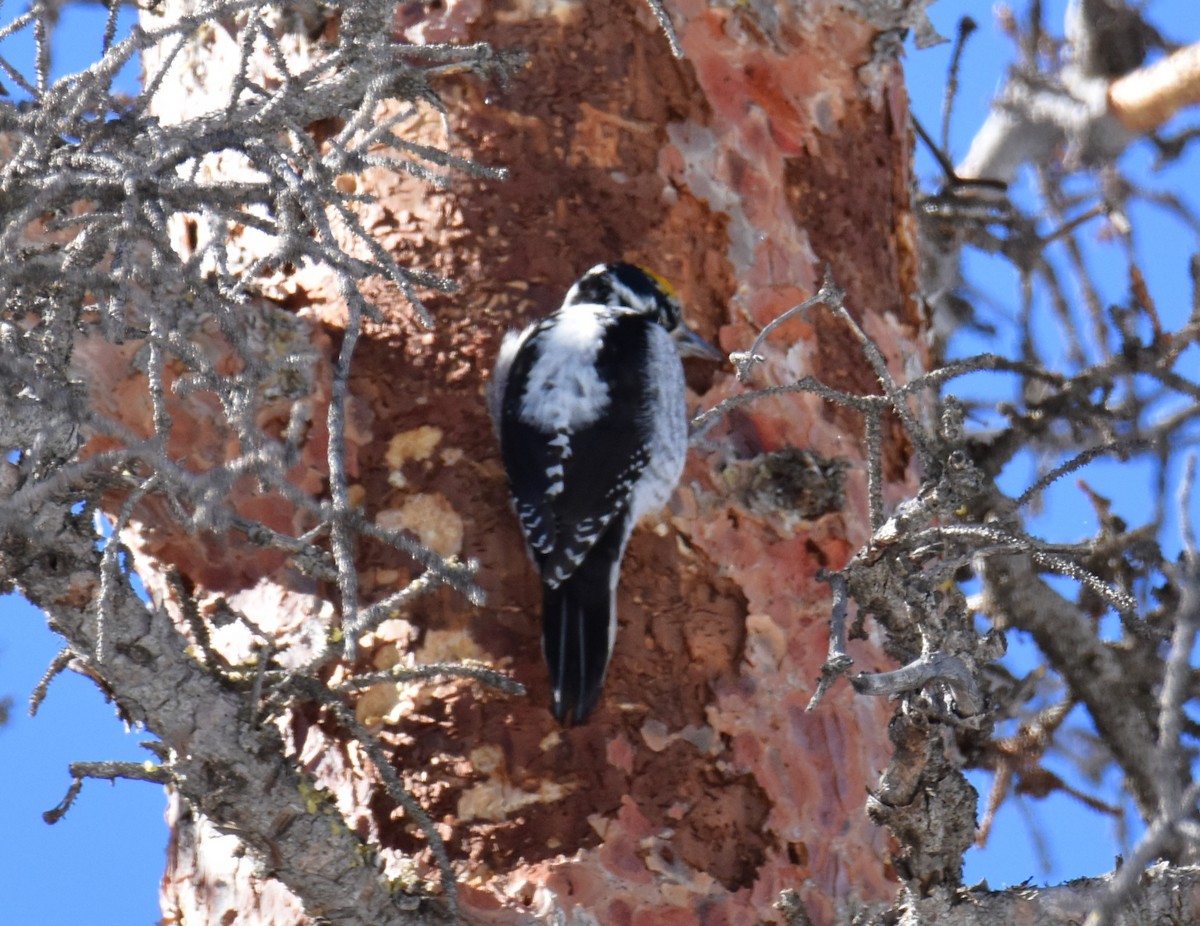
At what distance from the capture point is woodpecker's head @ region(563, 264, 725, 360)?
2840 millimetres

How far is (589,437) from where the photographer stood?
287 centimetres

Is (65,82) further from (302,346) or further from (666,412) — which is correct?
(666,412)

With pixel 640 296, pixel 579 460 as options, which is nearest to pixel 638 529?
pixel 579 460

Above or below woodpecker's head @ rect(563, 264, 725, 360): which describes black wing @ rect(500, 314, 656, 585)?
below

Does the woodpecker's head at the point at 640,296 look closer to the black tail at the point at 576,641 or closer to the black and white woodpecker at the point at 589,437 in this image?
the black and white woodpecker at the point at 589,437

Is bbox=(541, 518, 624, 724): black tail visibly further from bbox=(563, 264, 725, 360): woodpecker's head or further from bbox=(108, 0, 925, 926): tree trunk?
bbox=(563, 264, 725, 360): woodpecker's head

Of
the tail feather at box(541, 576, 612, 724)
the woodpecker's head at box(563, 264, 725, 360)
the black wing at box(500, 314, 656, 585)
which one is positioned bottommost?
the tail feather at box(541, 576, 612, 724)

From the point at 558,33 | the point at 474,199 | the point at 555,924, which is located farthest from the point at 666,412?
the point at 555,924

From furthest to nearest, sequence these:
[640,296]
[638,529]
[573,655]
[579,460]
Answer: [640,296]
[579,460]
[638,529]
[573,655]

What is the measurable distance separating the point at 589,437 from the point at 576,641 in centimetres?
53

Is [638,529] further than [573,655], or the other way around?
[638,529]

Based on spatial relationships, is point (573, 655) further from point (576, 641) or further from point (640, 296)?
point (640, 296)

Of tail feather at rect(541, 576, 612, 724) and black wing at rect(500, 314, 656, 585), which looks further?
black wing at rect(500, 314, 656, 585)

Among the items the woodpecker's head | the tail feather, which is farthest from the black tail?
the woodpecker's head
